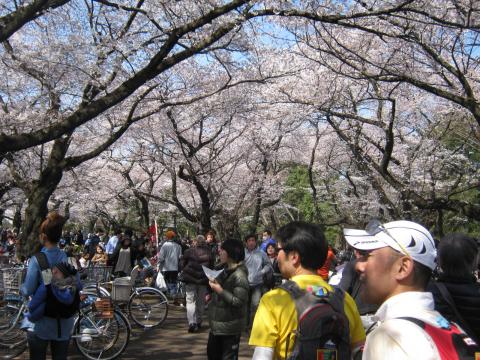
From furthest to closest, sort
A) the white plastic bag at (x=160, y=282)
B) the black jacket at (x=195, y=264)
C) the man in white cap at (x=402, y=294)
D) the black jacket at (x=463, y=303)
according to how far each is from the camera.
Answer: the white plastic bag at (x=160, y=282) → the black jacket at (x=195, y=264) → the black jacket at (x=463, y=303) → the man in white cap at (x=402, y=294)

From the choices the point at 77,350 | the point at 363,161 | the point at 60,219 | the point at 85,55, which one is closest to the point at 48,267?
the point at 60,219

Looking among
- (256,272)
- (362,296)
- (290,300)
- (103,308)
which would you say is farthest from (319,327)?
(256,272)

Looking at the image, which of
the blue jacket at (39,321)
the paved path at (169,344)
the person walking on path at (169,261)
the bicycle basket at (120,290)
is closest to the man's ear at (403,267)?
the blue jacket at (39,321)

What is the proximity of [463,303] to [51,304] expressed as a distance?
2813 millimetres

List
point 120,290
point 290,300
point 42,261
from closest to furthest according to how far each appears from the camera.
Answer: point 290,300 < point 42,261 < point 120,290

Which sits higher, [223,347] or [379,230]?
[379,230]

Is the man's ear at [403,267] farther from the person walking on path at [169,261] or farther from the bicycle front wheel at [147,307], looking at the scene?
the person walking on path at [169,261]

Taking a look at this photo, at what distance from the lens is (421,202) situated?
13.0m

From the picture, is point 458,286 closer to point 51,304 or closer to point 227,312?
point 227,312

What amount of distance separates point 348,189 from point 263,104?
41.0ft

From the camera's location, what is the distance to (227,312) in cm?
430

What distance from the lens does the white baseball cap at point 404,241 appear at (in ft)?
5.49

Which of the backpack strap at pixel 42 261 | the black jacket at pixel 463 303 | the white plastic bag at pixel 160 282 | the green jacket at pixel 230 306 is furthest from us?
the white plastic bag at pixel 160 282

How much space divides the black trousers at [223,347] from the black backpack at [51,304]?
1.19 metres
